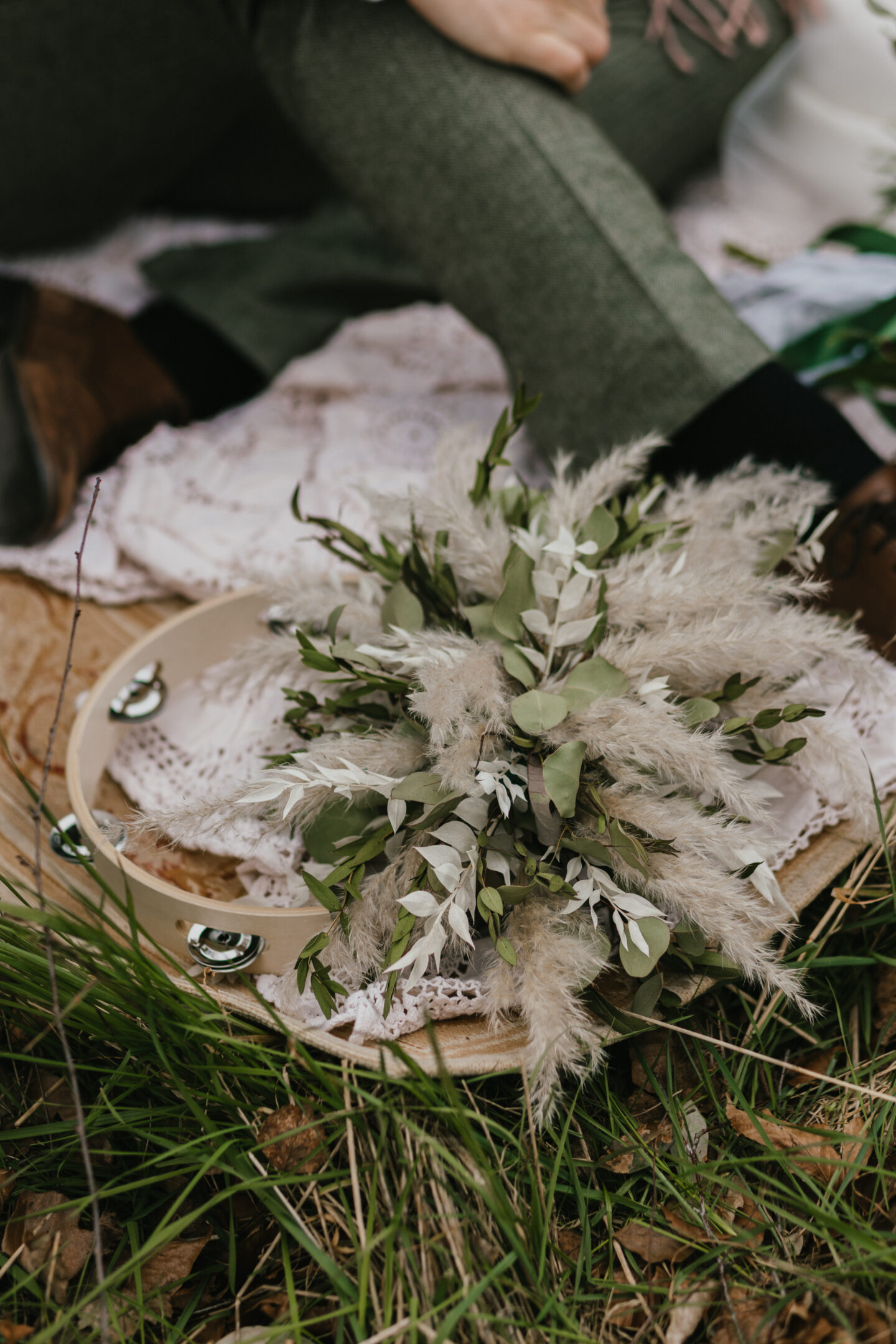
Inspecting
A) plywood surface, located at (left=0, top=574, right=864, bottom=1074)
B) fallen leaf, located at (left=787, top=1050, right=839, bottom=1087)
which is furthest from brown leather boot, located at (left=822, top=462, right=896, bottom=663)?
fallen leaf, located at (left=787, top=1050, right=839, bottom=1087)

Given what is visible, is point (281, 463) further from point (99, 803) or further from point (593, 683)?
point (593, 683)

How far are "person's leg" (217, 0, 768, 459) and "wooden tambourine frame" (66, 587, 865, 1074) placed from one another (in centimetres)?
36

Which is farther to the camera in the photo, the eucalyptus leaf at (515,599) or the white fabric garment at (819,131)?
the white fabric garment at (819,131)

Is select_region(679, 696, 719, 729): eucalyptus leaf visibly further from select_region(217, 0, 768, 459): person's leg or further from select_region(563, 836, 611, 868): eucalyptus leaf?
select_region(217, 0, 768, 459): person's leg

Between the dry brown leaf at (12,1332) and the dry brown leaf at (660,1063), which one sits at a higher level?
the dry brown leaf at (660,1063)

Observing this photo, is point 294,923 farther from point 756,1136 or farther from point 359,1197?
point 756,1136

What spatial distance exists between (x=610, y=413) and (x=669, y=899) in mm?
469

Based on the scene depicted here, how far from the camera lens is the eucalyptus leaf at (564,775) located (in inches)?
18.3

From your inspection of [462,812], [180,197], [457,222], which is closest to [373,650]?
[462,812]

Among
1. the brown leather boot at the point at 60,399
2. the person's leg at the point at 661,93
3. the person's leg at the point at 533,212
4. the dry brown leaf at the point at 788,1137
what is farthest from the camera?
the person's leg at the point at 661,93

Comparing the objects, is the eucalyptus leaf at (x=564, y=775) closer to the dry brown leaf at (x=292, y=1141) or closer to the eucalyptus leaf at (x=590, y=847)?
the eucalyptus leaf at (x=590, y=847)

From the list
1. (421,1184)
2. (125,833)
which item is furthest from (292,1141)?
(125,833)

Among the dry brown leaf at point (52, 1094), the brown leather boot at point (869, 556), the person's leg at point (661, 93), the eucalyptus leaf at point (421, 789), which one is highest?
the person's leg at point (661, 93)

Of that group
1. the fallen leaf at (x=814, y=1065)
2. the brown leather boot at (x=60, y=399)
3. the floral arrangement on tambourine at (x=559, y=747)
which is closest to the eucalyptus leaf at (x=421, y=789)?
the floral arrangement on tambourine at (x=559, y=747)
